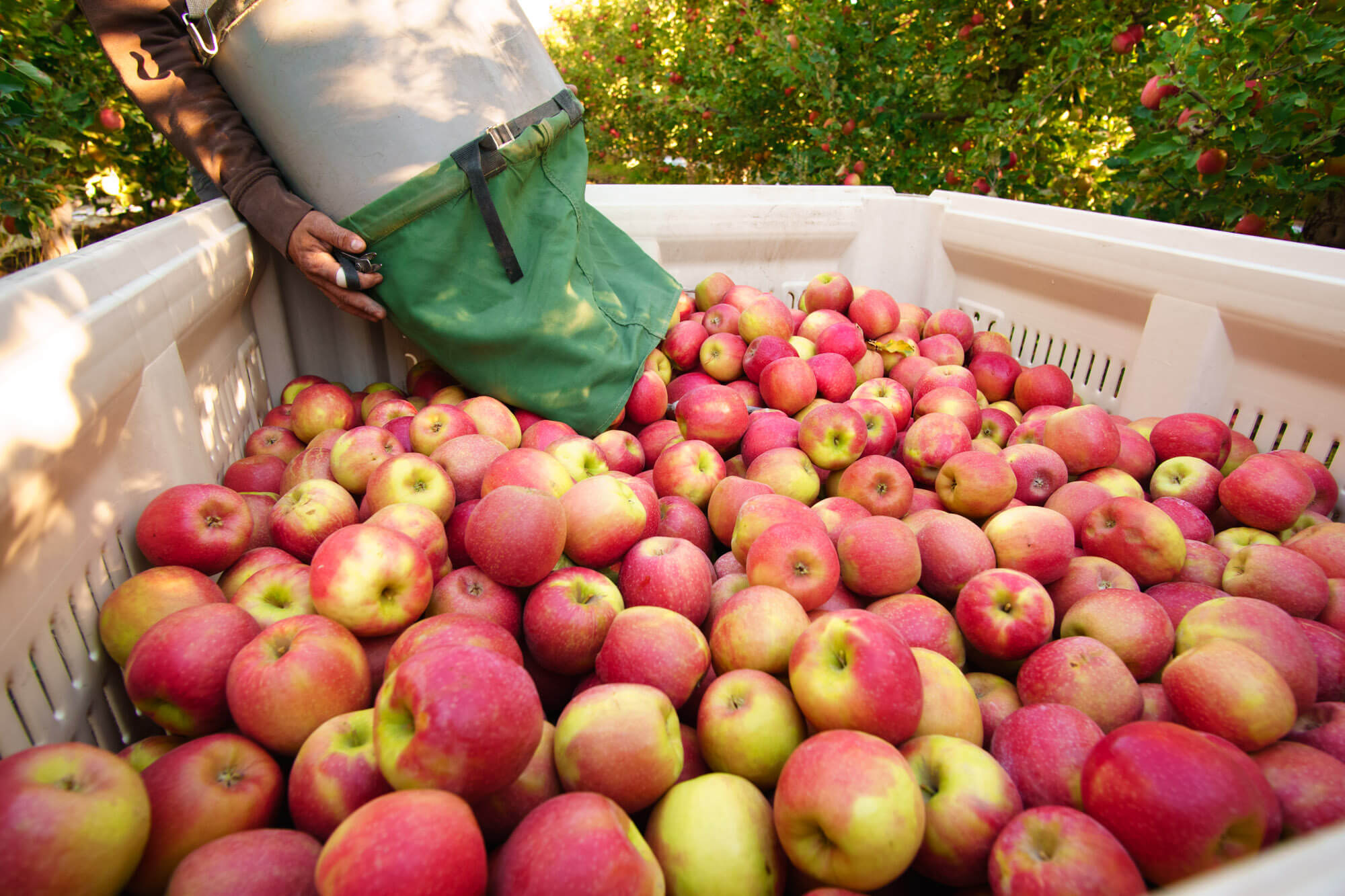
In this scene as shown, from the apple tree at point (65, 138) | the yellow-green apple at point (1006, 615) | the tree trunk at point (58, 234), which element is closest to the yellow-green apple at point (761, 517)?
the yellow-green apple at point (1006, 615)

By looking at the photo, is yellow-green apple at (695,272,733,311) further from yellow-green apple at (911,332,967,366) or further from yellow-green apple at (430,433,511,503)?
yellow-green apple at (430,433,511,503)

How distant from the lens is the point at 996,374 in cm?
296

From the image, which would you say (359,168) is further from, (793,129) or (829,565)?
(793,129)

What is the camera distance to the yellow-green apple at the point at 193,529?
60.6 inches

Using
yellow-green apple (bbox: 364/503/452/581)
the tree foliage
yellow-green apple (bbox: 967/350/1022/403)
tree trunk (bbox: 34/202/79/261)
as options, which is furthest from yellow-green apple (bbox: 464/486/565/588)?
tree trunk (bbox: 34/202/79/261)

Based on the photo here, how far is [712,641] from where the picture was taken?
1.57 meters

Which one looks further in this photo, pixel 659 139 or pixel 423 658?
pixel 659 139

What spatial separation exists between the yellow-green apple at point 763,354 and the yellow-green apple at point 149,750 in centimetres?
213

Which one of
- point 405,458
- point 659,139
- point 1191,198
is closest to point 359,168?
point 405,458

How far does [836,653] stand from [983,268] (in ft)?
8.44

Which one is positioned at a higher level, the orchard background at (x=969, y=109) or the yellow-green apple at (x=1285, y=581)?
the orchard background at (x=969, y=109)

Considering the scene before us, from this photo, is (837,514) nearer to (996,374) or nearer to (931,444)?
(931,444)

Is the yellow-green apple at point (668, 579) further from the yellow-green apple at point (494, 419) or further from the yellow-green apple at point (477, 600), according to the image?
the yellow-green apple at point (494, 419)

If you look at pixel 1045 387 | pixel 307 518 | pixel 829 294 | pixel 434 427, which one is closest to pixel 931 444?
pixel 1045 387
